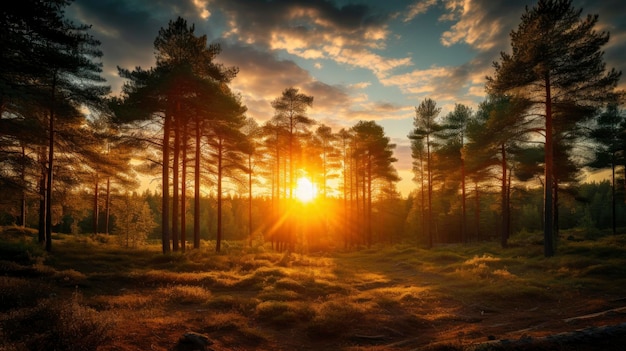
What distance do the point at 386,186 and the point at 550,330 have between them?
43328mm

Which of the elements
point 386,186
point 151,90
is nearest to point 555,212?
point 386,186

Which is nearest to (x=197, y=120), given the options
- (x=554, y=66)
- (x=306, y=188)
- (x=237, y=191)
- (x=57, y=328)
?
(x=237, y=191)

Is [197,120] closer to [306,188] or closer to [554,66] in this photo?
[554,66]

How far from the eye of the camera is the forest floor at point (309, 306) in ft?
20.2

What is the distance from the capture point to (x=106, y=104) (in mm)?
18297

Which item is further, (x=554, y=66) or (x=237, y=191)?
(x=237, y=191)

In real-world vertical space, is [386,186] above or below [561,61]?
below

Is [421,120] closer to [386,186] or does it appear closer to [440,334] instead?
[386,186]

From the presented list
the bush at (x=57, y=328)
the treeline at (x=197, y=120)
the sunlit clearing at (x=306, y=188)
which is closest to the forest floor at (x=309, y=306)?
the bush at (x=57, y=328)

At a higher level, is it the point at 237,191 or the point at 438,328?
the point at 237,191

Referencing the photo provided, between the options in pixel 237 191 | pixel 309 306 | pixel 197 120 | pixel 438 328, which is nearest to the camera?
pixel 438 328

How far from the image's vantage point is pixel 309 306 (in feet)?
34.0

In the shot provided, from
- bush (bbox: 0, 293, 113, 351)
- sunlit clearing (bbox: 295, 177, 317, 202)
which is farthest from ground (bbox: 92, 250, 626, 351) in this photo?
sunlit clearing (bbox: 295, 177, 317, 202)

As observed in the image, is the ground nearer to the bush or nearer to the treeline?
the bush
